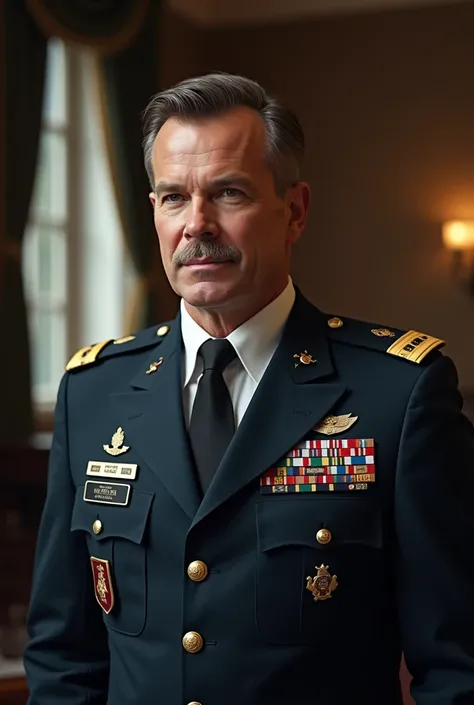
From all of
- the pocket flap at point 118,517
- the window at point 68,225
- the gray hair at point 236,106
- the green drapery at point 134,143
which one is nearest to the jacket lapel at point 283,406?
the pocket flap at point 118,517

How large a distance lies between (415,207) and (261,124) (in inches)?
213

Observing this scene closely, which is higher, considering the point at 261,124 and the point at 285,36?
the point at 285,36

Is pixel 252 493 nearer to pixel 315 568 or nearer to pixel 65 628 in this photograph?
pixel 315 568

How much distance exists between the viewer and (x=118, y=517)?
1.64 m

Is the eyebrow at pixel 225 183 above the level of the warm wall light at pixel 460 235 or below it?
below

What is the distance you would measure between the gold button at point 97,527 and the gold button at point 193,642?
8.5 inches

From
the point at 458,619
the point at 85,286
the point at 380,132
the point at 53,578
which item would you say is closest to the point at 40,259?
the point at 85,286

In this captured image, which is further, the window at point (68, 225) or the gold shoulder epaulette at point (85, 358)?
the window at point (68, 225)

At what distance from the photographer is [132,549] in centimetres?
162

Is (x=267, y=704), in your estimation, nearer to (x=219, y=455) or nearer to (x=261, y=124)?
(x=219, y=455)

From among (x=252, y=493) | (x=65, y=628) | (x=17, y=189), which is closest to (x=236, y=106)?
(x=252, y=493)

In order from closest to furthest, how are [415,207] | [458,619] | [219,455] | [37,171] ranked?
[458,619] → [219,455] → [37,171] → [415,207]

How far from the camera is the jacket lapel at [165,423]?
1594 mm

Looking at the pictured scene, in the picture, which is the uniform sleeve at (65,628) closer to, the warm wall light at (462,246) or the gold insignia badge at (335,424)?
the gold insignia badge at (335,424)
